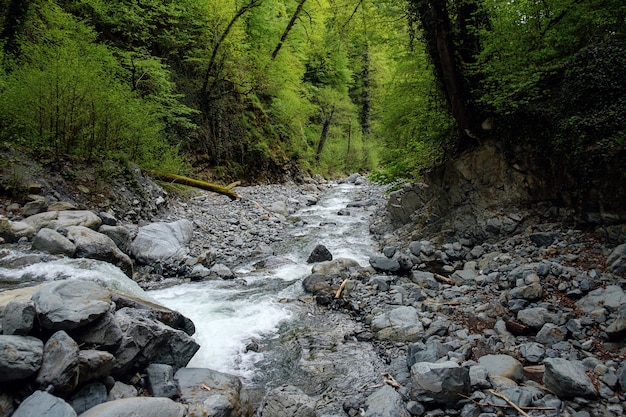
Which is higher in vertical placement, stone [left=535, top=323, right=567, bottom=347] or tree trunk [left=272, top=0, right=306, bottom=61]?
tree trunk [left=272, top=0, right=306, bottom=61]

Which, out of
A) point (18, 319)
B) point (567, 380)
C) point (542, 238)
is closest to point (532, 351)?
point (567, 380)

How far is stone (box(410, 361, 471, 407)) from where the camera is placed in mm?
3314

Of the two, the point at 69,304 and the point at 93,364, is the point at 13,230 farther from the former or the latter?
the point at 93,364

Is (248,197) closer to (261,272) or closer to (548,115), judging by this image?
(261,272)

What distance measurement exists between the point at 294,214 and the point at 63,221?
8.97 m

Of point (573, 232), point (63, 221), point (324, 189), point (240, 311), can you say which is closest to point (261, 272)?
point (240, 311)

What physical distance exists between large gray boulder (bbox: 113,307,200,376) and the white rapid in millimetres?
551

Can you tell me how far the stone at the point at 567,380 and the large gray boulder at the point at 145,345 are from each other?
362cm

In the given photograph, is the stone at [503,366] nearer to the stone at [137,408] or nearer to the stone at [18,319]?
the stone at [137,408]

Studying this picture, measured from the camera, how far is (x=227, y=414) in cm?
332

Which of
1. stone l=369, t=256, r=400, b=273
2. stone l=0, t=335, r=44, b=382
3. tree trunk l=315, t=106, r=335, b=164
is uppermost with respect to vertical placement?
tree trunk l=315, t=106, r=335, b=164

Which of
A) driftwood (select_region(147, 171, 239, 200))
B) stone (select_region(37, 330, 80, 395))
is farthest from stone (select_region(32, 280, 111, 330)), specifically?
driftwood (select_region(147, 171, 239, 200))

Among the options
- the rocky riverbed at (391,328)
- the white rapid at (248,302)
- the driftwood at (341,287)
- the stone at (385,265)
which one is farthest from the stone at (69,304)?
the stone at (385,265)

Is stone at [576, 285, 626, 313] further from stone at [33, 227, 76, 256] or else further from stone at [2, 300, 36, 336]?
stone at [33, 227, 76, 256]
